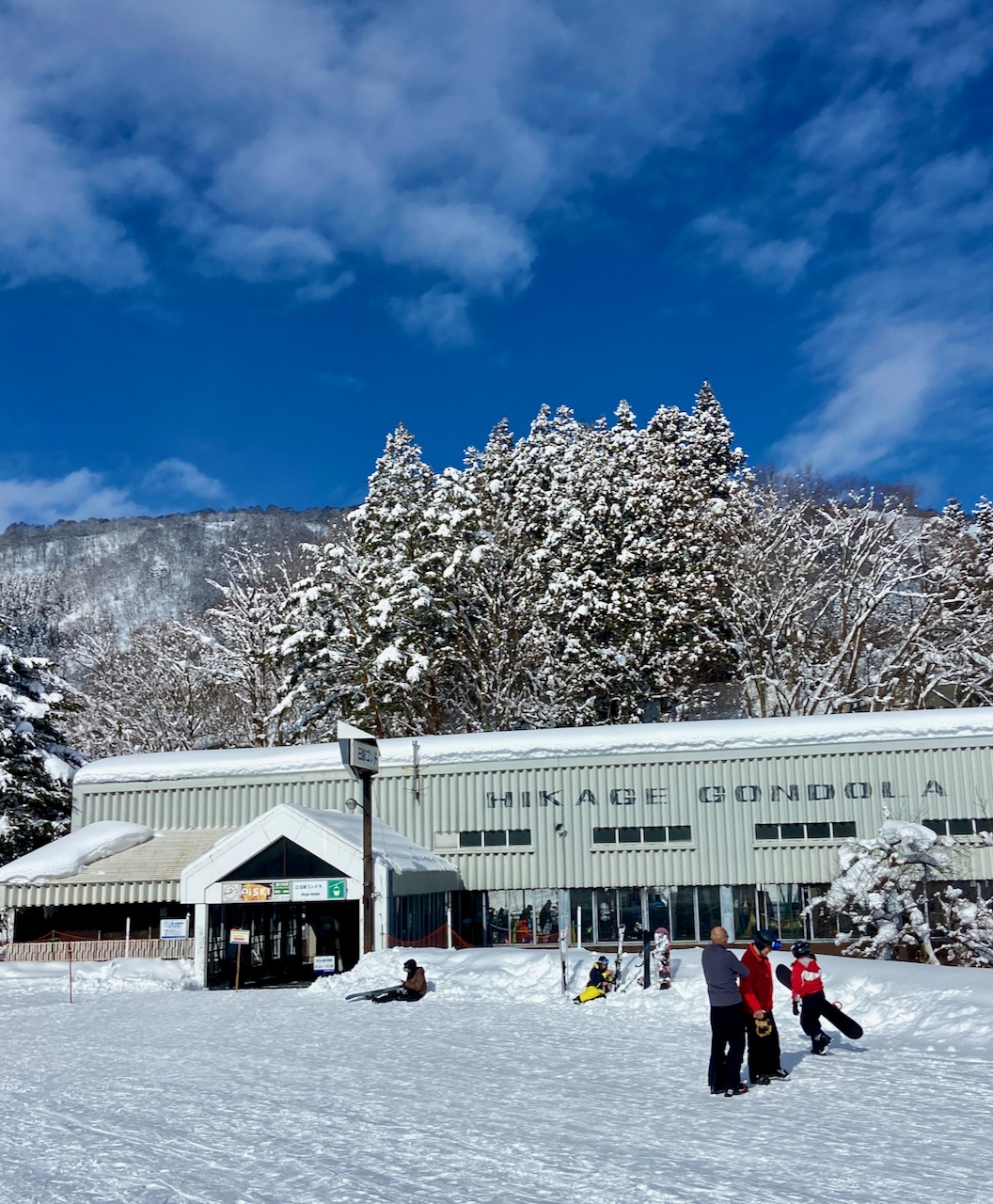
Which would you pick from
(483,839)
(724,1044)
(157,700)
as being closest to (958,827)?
(483,839)

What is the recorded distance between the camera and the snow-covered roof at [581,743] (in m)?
29.5

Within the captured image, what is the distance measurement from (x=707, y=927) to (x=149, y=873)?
1411 cm

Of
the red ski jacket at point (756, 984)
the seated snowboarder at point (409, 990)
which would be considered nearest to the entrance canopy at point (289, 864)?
the seated snowboarder at point (409, 990)

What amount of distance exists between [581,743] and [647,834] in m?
2.95

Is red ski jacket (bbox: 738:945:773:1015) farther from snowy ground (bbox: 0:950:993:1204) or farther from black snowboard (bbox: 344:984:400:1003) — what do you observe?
black snowboard (bbox: 344:984:400:1003)

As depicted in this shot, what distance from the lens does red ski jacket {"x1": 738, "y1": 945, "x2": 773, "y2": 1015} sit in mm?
11078

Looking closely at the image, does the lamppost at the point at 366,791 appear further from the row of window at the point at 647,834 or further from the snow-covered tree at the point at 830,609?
the snow-covered tree at the point at 830,609

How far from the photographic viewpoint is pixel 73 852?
28578mm

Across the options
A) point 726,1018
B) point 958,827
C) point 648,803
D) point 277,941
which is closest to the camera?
point 726,1018

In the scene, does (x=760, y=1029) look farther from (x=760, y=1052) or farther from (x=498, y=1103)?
(x=498, y=1103)

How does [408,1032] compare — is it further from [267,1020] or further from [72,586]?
[72,586]

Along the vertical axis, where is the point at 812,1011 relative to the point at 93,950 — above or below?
above

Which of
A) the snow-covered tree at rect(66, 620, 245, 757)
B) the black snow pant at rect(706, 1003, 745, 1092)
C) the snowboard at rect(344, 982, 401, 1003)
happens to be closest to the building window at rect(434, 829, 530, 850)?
the snowboard at rect(344, 982, 401, 1003)

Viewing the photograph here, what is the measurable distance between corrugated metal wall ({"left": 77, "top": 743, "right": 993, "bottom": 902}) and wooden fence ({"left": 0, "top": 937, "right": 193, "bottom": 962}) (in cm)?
587
